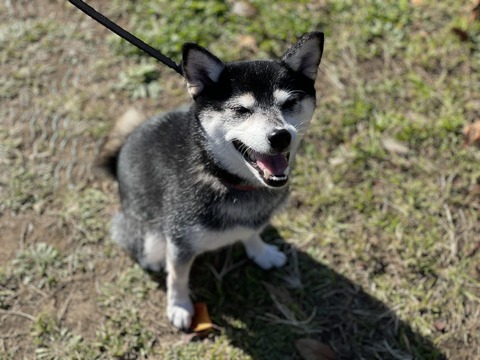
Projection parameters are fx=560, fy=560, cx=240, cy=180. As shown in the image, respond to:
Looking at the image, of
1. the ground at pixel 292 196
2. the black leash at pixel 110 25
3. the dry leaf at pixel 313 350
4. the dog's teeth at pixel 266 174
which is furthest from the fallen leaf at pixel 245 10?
the dry leaf at pixel 313 350

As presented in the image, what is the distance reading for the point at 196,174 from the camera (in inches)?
121

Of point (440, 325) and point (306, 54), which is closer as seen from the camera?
point (306, 54)

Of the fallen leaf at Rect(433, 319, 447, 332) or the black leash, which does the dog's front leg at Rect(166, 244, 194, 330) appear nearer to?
the black leash

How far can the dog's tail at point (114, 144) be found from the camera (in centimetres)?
376

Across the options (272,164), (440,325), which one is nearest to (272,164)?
(272,164)

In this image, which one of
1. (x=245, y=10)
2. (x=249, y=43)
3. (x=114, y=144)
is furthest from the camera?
(x=245, y=10)

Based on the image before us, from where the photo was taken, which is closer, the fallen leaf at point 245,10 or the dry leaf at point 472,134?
the dry leaf at point 472,134

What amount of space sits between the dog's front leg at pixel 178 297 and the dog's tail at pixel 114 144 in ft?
2.71

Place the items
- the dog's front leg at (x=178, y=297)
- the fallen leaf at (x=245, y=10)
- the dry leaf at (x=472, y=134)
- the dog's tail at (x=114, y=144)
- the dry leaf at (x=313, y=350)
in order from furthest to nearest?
the fallen leaf at (x=245, y=10) → the dry leaf at (x=472, y=134) → the dog's tail at (x=114, y=144) → the dry leaf at (x=313, y=350) → the dog's front leg at (x=178, y=297)

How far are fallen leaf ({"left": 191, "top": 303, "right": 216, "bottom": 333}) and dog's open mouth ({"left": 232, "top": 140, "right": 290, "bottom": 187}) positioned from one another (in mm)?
1241

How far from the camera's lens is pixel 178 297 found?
3562 mm

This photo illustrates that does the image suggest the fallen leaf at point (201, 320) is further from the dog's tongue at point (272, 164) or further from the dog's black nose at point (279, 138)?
the dog's black nose at point (279, 138)

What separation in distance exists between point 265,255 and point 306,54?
60.6 inches

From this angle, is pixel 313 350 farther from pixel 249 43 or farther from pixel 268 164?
pixel 249 43
